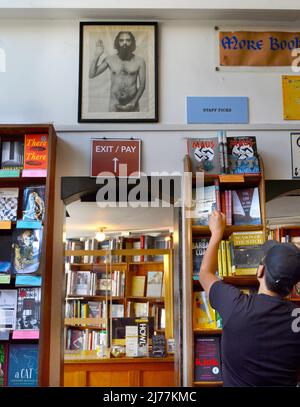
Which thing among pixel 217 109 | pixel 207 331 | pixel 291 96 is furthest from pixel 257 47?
pixel 207 331

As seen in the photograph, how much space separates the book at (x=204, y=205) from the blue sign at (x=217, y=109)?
55 cm

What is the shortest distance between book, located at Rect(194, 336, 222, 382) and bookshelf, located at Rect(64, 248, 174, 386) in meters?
1.83

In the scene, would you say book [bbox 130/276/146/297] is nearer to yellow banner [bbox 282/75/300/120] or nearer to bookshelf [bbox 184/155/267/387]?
bookshelf [bbox 184/155/267/387]

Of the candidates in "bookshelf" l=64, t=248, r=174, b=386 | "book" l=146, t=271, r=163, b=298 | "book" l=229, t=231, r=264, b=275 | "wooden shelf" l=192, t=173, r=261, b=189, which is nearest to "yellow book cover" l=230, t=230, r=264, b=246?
"book" l=229, t=231, r=264, b=275

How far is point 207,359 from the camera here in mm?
3062

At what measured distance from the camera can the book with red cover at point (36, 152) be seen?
324 centimetres

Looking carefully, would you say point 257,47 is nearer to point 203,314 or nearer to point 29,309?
point 203,314

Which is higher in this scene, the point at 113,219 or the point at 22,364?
the point at 113,219

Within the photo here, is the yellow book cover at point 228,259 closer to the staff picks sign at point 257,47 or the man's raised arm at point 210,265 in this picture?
the man's raised arm at point 210,265

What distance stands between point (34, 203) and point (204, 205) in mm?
1111

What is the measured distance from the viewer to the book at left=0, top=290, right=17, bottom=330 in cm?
306

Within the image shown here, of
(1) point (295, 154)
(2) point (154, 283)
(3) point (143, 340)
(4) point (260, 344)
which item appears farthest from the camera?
(2) point (154, 283)

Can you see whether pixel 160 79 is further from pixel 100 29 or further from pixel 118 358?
pixel 118 358
